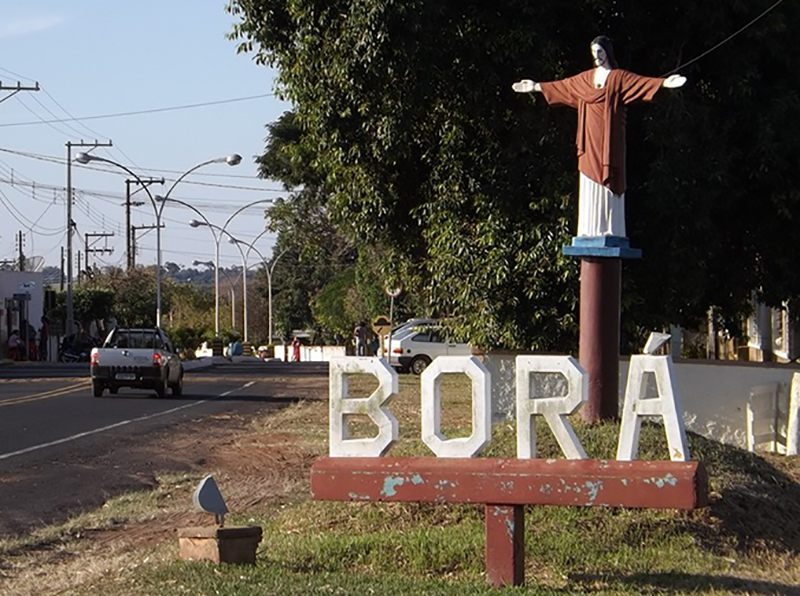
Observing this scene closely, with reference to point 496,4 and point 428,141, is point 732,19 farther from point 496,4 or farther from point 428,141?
point 428,141

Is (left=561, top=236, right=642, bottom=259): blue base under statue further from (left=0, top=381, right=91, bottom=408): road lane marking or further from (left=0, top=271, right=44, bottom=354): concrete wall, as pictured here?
(left=0, top=271, right=44, bottom=354): concrete wall

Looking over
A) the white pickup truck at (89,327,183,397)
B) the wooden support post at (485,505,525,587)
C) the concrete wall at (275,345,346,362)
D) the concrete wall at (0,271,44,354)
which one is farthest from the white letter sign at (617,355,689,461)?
the concrete wall at (275,345,346,362)

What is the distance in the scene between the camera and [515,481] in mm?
8445

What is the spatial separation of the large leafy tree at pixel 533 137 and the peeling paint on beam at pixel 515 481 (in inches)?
282

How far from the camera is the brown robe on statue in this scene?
11078mm

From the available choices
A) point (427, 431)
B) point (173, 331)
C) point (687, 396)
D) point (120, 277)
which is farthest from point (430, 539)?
point (120, 277)

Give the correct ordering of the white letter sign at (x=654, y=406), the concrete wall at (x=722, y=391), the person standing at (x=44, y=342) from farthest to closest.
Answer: the person standing at (x=44, y=342), the concrete wall at (x=722, y=391), the white letter sign at (x=654, y=406)

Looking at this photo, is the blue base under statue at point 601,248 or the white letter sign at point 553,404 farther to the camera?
the blue base under statue at point 601,248

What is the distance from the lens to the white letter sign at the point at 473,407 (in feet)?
28.9

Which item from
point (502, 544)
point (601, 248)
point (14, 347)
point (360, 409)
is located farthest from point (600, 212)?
point (14, 347)

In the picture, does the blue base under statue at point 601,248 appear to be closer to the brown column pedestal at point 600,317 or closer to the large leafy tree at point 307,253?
the brown column pedestal at point 600,317

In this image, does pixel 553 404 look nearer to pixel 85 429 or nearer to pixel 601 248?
pixel 601 248

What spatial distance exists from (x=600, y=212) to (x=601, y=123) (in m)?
0.81

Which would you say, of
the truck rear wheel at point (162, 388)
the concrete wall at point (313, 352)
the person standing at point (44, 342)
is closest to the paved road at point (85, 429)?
the truck rear wheel at point (162, 388)
